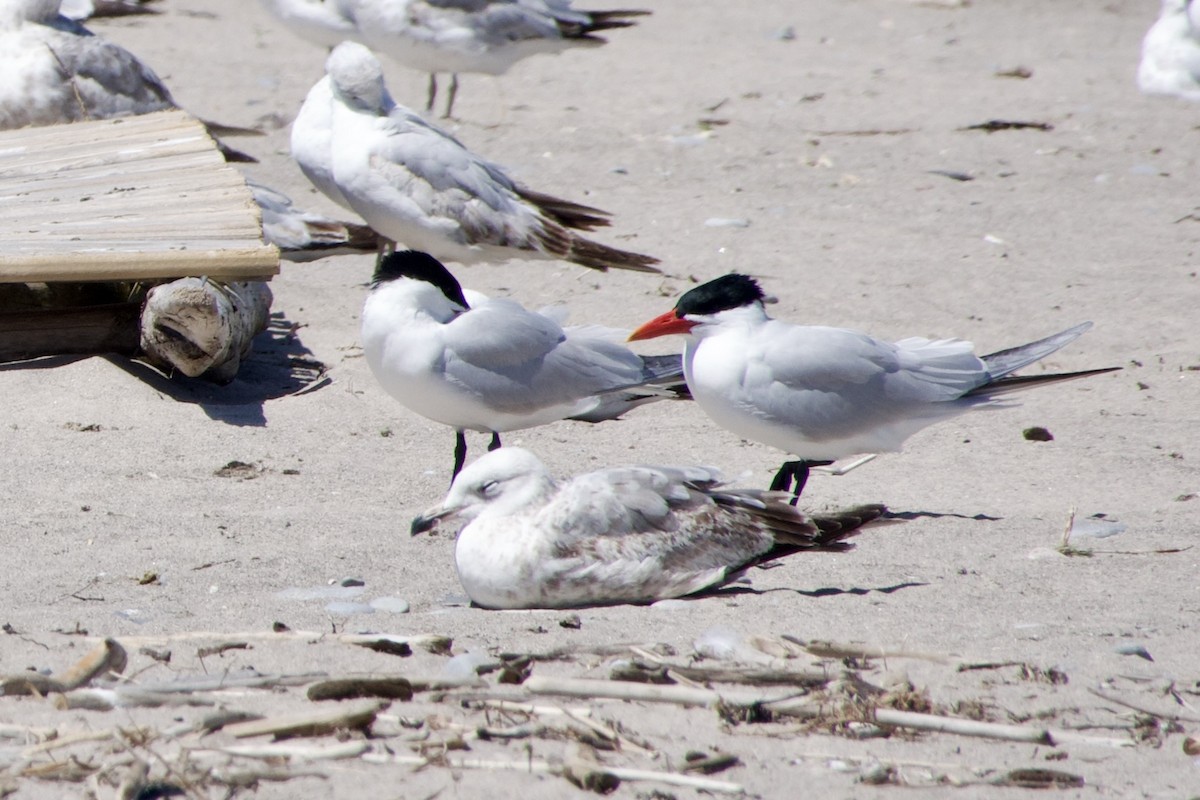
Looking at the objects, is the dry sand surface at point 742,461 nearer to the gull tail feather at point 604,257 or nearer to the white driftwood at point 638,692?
the white driftwood at point 638,692

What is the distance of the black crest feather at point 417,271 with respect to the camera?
192 inches

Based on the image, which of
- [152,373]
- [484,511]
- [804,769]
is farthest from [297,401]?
[804,769]

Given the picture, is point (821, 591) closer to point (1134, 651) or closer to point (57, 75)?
point (1134, 651)

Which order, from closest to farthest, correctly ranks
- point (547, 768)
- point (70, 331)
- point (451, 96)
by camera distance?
point (547, 768) → point (70, 331) → point (451, 96)

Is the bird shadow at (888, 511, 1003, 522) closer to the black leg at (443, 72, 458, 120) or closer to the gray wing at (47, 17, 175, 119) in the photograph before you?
the gray wing at (47, 17, 175, 119)

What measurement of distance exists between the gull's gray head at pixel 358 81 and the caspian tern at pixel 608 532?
297 centimetres

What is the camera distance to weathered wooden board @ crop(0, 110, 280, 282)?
5.35 metres

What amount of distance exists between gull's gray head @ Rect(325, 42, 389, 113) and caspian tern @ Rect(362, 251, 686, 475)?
1809mm

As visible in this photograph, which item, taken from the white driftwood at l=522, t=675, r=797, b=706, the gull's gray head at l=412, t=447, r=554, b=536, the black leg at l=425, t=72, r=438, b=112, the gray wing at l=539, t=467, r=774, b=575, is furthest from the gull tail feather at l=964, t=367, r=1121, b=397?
the black leg at l=425, t=72, r=438, b=112

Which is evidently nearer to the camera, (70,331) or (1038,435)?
(1038,435)

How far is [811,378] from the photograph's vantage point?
4.53 m

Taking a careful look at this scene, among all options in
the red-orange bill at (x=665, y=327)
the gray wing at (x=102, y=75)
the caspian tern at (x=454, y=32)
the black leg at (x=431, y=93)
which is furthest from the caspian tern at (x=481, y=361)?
the black leg at (x=431, y=93)

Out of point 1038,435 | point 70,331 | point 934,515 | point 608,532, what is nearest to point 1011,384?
point 934,515

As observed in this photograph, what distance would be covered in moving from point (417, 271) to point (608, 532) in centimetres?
132
